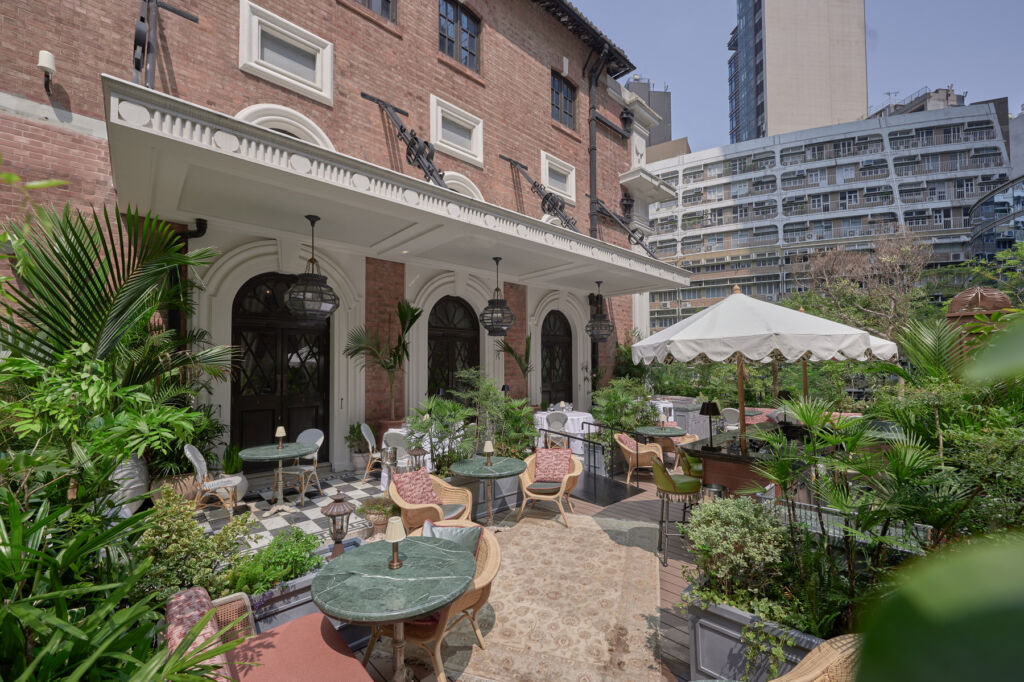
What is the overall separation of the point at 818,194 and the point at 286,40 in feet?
143

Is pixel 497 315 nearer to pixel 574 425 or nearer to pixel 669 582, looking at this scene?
pixel 574 425

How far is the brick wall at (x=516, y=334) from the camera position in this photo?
11.2 meters

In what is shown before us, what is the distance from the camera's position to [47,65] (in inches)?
209

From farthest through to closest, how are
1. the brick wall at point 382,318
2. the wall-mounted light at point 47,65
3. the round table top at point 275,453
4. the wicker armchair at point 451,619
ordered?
the brick wall at point 382,318 → the round table top at point 275,453 → the wall-mounted light at point 47,65 → the wicker armchair at point 451,619

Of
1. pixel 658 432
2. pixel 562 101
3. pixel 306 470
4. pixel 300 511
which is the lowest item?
pixel 300 511

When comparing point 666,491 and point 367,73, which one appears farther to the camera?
point 367,73

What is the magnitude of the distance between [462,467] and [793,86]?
55.9 metres

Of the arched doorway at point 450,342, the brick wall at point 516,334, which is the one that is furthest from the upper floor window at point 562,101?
the arched doorway at point 450,342

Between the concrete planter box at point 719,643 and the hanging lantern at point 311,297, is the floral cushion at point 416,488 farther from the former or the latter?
the concrete planter box at point 719,643

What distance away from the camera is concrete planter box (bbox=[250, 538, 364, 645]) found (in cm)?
316

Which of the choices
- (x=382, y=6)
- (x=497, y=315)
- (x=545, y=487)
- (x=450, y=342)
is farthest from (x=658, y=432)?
(x=382, y=6)

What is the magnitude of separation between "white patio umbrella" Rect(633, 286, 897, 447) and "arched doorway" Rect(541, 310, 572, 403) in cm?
699

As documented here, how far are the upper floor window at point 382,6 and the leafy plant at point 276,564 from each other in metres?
9.46

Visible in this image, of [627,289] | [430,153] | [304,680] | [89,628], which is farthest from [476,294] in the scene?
[89,628]
